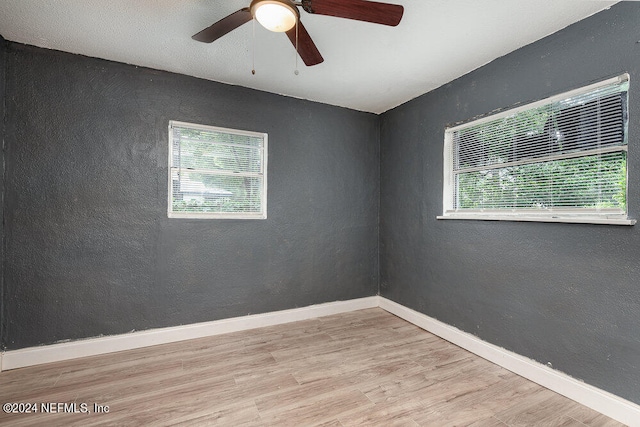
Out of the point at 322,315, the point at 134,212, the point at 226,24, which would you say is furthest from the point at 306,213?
the point at 226,24

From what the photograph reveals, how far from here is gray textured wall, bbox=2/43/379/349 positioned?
2.19 metres

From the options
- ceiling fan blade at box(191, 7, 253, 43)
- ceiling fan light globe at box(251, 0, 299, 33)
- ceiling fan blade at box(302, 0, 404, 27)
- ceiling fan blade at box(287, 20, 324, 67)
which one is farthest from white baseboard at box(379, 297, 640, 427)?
ceiling fan blade at box(191, 7, 253, 43)

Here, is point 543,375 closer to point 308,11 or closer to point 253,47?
point 308,11

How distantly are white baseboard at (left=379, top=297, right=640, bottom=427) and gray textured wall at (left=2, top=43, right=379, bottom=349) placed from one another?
1294mm

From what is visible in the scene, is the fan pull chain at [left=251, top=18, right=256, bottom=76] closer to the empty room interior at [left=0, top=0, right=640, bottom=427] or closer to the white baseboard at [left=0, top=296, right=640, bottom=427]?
the empty room interior at [left=0, top=0, right=640, bottom=427]

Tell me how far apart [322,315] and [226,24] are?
2.86 meters

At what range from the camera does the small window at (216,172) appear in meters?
2.67

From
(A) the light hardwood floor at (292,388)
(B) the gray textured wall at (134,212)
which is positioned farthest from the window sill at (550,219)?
(B) the gray textured wall at (134,212)

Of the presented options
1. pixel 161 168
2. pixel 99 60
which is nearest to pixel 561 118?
pixel 161 168

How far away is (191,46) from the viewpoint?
221 cm

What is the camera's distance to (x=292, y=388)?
193 cm

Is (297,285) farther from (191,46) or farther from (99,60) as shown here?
(99,60)

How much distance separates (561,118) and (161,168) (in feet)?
10.4

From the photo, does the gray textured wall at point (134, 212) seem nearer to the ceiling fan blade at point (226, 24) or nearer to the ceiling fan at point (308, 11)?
the ceiling fan blade at point (226, 24)
